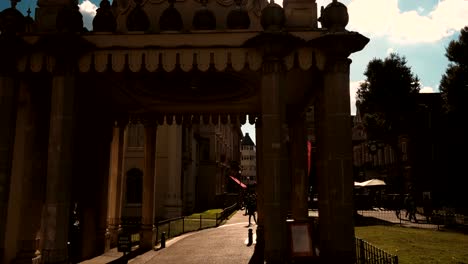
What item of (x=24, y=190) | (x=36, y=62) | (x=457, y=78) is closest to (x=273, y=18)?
(x=36, y=62)

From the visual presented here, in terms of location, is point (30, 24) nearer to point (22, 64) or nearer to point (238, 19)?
point (22, 64)

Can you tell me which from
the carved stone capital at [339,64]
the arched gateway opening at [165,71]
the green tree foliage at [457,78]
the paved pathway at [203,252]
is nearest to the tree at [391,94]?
the green tree foliage at [457,78]

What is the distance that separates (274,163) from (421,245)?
11662 mm

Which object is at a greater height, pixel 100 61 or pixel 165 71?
pixel 100 61

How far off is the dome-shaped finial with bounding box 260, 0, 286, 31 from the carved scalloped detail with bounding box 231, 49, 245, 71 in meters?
0.80

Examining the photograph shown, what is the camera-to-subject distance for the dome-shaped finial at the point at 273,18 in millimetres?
8969

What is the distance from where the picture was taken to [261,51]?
29.8ft

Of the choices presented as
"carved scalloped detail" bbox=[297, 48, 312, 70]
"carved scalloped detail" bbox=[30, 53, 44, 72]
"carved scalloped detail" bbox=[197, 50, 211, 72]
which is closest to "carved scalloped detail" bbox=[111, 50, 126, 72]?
"carved scalloped detail" bbox=[30, 53, 44, 72]

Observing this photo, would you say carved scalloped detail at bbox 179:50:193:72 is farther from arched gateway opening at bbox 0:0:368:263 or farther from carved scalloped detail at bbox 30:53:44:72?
carved scalloped detail at bbox 30:53:44:72

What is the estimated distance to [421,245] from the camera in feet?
55.6

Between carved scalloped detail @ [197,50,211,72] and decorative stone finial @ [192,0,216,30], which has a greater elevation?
decorative stone finial @ [192,0,216,30]

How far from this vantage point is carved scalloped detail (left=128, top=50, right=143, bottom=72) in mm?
9227

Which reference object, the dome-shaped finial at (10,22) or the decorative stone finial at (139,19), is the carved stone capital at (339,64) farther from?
the dome-shaped finial at (10,22)

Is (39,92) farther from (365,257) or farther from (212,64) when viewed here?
(365,257)
